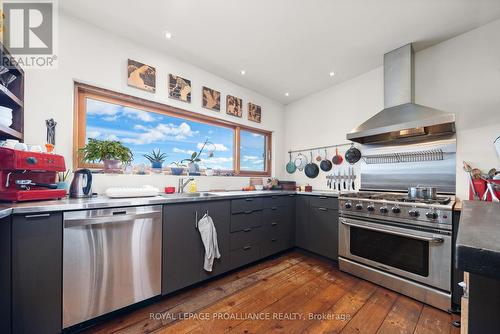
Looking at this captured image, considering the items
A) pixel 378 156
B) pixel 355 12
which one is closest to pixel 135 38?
pixel 355 12

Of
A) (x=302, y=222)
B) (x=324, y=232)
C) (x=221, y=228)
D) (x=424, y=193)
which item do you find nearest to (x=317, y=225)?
(x=324, y=232)

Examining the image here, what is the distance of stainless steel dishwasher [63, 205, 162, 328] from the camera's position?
1.34m

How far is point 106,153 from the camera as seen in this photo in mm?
1837

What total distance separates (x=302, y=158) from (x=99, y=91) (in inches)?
113

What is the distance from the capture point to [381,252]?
2.03m

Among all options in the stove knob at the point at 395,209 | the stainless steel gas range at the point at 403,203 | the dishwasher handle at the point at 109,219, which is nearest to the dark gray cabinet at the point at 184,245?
the dishwasher handle at the point at 109,219

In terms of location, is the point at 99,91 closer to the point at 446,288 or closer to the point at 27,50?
the point at 27,50

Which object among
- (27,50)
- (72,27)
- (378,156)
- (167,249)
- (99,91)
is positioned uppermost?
(72,27)

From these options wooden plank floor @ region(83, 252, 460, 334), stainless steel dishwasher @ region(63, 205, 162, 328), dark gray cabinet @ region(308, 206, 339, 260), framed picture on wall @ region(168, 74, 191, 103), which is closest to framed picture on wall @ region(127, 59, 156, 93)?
framed picture on wall @ region(168, 74, 191, 103)

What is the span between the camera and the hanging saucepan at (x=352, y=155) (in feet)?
9.09

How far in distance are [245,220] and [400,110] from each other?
206 cm

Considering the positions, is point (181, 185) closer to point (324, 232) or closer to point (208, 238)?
point (208, 238)

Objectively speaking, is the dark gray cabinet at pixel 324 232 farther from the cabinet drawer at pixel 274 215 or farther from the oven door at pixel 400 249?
the cabinet drawer at pixel 274 215

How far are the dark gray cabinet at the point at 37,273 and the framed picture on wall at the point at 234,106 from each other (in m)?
2.26
